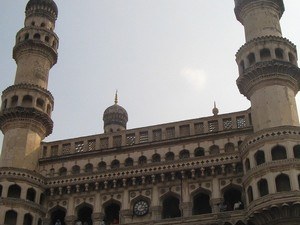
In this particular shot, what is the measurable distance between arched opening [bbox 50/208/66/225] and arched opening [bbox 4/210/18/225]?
2129 mm

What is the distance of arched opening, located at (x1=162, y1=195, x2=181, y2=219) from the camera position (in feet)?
85.9

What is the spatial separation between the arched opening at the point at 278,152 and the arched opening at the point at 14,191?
12.4 metres

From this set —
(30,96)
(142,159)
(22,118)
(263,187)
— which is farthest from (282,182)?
(30,96)

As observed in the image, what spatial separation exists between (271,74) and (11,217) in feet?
46.8

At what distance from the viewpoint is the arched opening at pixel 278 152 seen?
78.3 feet

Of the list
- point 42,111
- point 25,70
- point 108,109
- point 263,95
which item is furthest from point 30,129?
point 108,109

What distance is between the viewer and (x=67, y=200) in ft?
91.0

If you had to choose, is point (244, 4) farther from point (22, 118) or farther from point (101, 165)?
point (22, 118)

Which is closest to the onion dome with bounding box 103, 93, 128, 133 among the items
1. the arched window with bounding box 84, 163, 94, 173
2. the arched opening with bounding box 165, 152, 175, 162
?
the arched window with bounding box 84, 163, 94, 173

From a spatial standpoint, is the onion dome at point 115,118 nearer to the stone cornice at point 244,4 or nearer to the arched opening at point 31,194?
the arched opening at point 31,194

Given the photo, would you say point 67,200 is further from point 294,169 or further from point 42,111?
point 294,169

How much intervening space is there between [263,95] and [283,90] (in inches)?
38.1

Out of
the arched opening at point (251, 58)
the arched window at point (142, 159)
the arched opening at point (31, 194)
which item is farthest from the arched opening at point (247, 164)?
the arched opening at point (31, 194)

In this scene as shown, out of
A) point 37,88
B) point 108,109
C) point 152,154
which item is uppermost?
point 108,109
